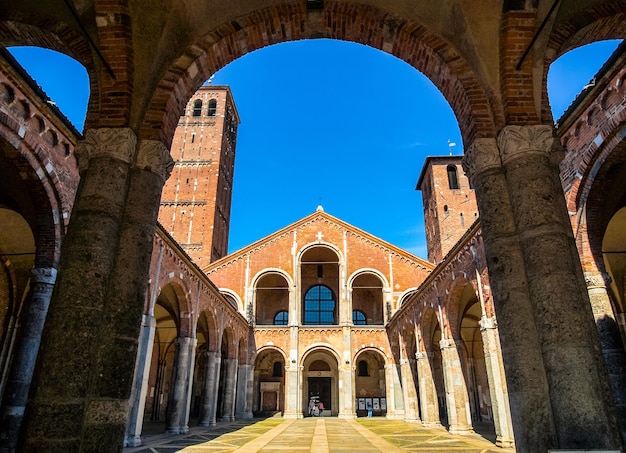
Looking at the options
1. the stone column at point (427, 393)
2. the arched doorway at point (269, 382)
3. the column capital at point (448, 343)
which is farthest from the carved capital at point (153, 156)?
the arched doorway at point (269, 382)

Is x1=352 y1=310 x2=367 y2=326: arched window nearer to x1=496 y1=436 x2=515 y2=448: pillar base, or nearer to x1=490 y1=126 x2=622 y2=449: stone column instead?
x1=496 y1=436 x2=515 y2=448: pillar base

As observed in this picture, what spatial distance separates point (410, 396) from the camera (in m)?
20.2

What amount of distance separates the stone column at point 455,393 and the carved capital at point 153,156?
41.0 feet

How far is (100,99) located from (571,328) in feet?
18.4

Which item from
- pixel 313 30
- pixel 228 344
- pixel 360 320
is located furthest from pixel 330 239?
pixel 313 30

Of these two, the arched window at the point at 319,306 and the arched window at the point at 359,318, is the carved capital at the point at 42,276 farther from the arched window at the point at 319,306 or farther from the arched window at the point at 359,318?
the arched window at the point at 359,318

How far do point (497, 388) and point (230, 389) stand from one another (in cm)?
1402

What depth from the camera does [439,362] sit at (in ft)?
86.8

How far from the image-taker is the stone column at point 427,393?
56.0ft

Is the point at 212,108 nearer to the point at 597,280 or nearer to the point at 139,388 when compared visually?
the point at 139,388

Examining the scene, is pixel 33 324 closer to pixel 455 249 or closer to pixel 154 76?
pixel 154 76

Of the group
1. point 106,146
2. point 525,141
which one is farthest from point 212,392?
point 525,141

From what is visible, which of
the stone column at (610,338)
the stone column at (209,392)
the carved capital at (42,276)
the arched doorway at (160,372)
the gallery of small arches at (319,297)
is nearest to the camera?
the stone column at (610,338)

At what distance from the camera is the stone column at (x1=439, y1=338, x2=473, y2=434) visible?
45.8ft
